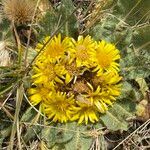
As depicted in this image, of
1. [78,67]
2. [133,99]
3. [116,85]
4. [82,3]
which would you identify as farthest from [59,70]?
[82,3]

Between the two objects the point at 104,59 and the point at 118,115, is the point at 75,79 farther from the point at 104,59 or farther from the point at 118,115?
the point at 118,115

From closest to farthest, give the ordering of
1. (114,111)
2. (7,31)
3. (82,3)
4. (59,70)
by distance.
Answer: (59,70) → (114,111) → (7,31) → (82,3)

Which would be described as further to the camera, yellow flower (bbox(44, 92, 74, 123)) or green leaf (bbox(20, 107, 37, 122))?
green leaf (bbox(20, 107, 37, 122))

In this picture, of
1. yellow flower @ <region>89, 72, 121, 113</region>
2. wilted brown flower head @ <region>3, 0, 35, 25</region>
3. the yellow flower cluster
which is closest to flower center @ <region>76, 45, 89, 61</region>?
the yellow flower cluster

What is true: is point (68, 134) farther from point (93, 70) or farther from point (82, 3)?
point (82, 3)

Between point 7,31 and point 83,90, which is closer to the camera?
point 83,90

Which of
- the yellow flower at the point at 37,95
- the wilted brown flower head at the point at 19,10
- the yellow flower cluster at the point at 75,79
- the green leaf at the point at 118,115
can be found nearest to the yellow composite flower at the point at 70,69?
the yellow flower cluster at the point at 75,79

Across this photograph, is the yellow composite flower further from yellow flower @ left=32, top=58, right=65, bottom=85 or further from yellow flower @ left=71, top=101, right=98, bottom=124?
yellow flower @ left=71, top=101, right=98, bottom=124

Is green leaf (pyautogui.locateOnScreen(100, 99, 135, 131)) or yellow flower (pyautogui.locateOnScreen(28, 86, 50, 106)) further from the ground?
green leaf (pyautogui.locateOnScreen(100, 99, 135, 131))

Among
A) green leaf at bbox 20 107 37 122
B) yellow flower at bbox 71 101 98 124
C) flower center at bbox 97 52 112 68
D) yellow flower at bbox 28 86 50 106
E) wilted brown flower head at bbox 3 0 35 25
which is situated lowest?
green leaf at bbox 20 107 37 122
